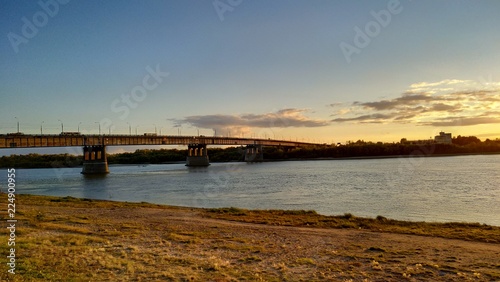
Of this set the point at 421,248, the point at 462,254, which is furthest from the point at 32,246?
the point at 462,254

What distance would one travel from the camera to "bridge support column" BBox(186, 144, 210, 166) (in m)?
170

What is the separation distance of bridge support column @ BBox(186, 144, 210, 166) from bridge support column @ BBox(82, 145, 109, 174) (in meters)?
47.5

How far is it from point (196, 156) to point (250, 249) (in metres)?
156

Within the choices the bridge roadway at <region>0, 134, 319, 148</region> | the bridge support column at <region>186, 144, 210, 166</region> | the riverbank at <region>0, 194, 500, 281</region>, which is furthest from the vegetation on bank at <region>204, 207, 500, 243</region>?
the bridge support column at <region>186, 144, 210, 166</region>

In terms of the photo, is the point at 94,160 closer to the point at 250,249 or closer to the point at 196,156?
the point at 196,156

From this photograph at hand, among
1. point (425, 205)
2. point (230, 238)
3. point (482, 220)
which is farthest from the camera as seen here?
point (425, 205)

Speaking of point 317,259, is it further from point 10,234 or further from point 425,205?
point 425,205

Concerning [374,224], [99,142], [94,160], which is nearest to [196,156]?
[94,160]

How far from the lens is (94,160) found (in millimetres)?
124250

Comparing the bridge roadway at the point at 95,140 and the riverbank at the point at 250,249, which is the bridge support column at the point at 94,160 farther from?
the riverbank at the point at 250,249

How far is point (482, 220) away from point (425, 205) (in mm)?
8687

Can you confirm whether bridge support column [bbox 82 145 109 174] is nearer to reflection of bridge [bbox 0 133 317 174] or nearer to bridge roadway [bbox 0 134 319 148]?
reflection of bridge [bbox 0 133 317 174]

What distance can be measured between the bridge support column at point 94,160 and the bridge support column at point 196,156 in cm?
4749

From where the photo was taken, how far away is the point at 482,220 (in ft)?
97.3
